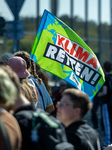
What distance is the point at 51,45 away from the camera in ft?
14.6

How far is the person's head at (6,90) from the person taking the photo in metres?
1.97

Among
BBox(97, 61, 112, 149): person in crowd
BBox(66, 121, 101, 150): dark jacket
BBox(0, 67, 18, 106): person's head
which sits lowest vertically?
BBox(97, 61, 112, 149): person in crowd

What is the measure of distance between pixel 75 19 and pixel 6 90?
12.4 meters

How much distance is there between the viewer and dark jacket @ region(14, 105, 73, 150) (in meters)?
2.09

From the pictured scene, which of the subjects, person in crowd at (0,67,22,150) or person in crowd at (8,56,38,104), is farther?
person in crowd at (8,56,38,104)

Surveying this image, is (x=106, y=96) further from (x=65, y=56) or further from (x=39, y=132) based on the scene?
(x=39, y=132)

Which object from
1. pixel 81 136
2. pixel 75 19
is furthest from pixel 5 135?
pixel 75 19

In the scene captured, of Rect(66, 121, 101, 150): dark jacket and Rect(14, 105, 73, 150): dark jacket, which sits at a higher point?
Rect(14, 105, 73, 150): dark jacket

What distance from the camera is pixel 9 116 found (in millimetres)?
2031

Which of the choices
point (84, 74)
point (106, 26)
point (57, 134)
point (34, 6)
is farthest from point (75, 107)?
point (106, 26)

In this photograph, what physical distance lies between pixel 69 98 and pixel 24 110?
0.63 metres

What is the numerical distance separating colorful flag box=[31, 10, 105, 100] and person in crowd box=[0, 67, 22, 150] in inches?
91.4

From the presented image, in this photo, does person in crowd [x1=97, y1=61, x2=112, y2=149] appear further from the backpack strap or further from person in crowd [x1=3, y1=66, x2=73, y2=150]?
the backpack strap

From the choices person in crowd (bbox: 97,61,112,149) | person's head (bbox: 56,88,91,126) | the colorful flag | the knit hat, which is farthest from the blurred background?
person's head (bbox: 56,88,91,126)
